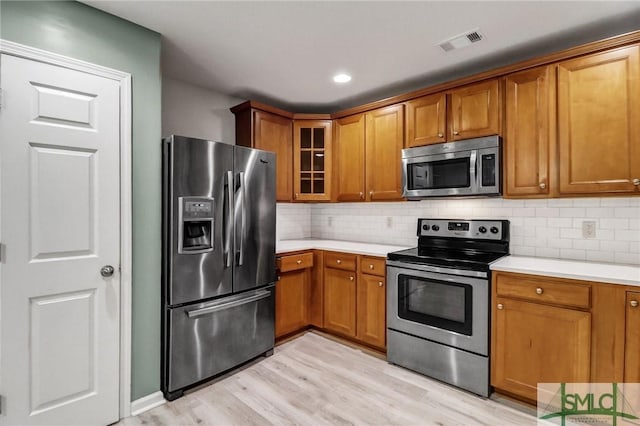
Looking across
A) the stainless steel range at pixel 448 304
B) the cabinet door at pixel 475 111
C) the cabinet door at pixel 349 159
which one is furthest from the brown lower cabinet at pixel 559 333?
the cabinet door at pixel 349 159

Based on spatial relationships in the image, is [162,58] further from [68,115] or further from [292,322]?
[292,322]

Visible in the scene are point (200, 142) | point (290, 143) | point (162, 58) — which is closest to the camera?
point (200, 142)

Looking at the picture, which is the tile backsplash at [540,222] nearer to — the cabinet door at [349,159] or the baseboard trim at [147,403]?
the cabinet door at [349,159]

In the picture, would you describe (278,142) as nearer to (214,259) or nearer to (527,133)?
(214,259)

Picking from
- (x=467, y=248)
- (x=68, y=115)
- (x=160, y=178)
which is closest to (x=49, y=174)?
(x=68, y=115)

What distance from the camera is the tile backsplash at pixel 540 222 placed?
7.04 ft

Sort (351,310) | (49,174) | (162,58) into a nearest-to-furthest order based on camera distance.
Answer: (49,174), (162,58), (351,310)

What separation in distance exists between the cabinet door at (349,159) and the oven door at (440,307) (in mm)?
1035

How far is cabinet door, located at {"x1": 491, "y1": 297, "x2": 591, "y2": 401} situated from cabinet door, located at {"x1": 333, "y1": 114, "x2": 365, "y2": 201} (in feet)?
5.65

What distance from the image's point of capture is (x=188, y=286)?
2191 mm

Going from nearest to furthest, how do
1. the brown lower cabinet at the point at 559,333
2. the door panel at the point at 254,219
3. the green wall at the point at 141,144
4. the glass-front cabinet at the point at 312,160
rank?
the brown lower cabinet at the point at 559,333 → the green wall at the point at 141,144 → the door panel at the point at 254,219 → the glass-front cabinet at the point at 312,160

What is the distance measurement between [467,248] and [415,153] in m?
0.98

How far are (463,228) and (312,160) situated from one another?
1755 mm

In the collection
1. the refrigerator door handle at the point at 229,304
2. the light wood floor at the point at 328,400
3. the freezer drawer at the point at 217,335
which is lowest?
the light wood floor at the point at 328,400
